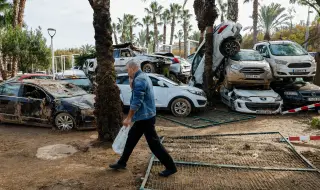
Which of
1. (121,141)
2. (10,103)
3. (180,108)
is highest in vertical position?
(10,103)

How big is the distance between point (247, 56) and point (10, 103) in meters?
9.30

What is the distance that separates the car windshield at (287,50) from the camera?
11.8 meters

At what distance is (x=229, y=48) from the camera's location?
12.2m

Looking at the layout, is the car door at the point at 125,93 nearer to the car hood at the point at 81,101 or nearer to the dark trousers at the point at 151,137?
the car hood at the point at 81,101

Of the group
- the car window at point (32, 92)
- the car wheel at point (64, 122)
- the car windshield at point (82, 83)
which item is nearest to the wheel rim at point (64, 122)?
the car wheel at point (64, 122)

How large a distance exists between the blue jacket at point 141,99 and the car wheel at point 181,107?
5.73m

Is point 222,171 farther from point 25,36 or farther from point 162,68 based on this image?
point 25,36

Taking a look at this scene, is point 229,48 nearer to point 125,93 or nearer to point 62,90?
point 125,93

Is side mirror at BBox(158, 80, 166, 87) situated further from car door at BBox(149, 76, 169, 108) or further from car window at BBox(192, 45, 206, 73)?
car window at BBox(192, 45, 206, 73)

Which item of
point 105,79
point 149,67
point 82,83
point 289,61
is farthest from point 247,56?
point 105,79

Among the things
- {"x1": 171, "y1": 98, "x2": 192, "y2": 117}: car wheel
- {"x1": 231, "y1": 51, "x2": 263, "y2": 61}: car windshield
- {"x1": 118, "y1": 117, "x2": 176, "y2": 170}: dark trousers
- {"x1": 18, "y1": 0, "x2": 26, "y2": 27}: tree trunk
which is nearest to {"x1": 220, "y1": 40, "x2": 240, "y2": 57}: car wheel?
{"x1": 231, "y1": 51, "x2": 263, "y2": 61}: car windshield

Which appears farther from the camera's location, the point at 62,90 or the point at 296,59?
the point at 296,59

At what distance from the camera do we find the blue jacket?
172 inches

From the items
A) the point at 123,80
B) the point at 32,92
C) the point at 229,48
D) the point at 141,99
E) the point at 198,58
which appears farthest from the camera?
the point at 198,58
